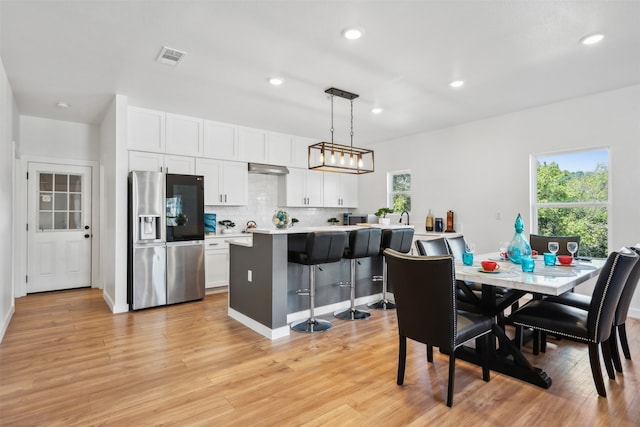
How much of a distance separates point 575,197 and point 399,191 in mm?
2762

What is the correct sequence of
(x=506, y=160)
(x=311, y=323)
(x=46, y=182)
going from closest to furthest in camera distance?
1. (x=311, y=323)
2. (x=506, y=160)
3. (x=46, y=182)

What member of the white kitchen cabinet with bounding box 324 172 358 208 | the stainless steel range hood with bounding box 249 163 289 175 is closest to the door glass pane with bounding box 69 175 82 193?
the stainless steel range hood with bounding box 249 163 289 175

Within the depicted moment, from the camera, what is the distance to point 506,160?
493cm

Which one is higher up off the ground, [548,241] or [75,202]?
[75,202]

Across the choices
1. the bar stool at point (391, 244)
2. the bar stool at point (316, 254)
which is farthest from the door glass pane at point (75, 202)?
the bar stool at point (391, 244)

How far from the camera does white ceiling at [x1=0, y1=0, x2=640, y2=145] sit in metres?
2.45

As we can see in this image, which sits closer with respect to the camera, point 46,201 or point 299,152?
point 46,201

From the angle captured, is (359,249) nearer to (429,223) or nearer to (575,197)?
(429,223)

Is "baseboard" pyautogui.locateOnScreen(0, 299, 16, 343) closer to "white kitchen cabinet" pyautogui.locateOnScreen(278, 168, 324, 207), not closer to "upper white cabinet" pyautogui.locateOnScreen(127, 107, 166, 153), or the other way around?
"upper white cabinet" pyautogui.locateOnScreen(127, 107, 166, 153)

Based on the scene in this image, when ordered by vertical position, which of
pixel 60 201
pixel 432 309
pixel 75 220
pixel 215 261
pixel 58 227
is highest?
pixel 60 201

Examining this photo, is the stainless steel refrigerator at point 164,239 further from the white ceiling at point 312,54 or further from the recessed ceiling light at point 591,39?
the recessed ceiling light at point 591,39

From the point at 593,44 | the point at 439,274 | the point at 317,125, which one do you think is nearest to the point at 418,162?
the point at 317,125

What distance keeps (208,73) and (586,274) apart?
369 centimetres

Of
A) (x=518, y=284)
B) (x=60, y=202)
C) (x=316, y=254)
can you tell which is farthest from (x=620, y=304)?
(x=60, y=202)
